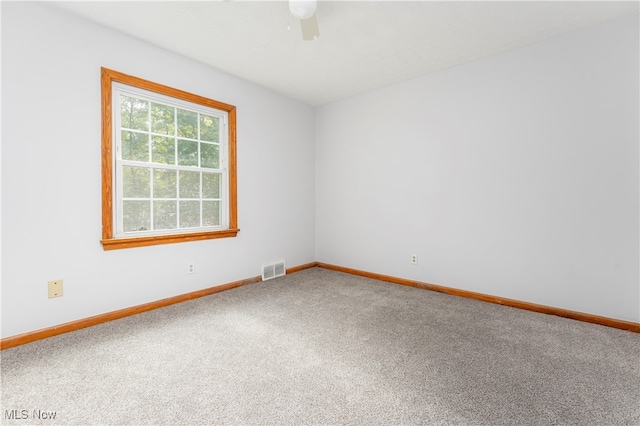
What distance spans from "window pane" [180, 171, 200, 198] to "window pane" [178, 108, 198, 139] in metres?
0.40

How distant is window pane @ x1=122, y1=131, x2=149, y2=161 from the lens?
8.50ft

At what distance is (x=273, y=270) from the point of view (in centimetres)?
383

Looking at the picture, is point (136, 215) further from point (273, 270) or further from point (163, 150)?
point (273, 270)

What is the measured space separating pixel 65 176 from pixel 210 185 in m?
1.26

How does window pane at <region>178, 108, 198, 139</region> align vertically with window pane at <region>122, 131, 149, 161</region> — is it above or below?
above

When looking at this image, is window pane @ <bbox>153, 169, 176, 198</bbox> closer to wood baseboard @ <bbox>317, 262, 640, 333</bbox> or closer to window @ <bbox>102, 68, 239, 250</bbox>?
window @ <bbox>102, 68, 239, 250</bbox>

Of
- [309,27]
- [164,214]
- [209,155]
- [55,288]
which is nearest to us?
[309,27]

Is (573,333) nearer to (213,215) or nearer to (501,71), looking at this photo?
(501,71)

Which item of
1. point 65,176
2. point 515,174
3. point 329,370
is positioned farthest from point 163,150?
point 515,174

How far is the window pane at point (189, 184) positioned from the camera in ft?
9.86

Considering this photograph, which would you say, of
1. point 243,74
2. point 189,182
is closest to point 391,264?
point 189,182

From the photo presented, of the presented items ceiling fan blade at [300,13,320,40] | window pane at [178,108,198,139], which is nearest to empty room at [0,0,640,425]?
window pane at [178,108,198,139]

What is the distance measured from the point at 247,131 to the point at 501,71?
2772 millimetres

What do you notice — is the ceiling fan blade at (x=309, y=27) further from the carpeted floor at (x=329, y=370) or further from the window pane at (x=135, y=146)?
the carpeted floor at (x=329, y=370)
